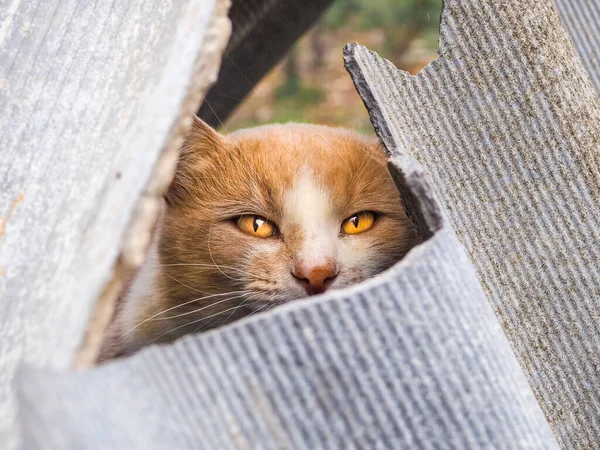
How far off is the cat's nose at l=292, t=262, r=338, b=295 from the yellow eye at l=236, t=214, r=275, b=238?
0.18 m

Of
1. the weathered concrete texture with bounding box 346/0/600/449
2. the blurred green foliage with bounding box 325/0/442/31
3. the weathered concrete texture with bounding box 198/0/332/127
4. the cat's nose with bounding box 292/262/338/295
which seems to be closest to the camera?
the weathered concrete texture with bounding box 346/0/600/449

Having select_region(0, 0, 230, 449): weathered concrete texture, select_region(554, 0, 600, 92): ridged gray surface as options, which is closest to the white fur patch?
select_region(0, 0, 230, 449): weathered concrete texture

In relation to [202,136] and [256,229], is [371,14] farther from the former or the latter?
[256,229]

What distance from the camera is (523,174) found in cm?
119

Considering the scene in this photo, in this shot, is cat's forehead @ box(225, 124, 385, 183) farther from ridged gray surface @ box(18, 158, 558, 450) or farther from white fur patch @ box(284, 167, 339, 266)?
ridged gray surface @ box(18, 158, 558, 450)

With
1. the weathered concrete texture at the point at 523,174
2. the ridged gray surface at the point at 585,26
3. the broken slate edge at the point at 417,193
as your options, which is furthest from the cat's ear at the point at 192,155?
the ridged gray surface at the point at 585,26

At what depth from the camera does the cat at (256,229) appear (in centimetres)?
141

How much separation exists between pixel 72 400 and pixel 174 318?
38.7 inches

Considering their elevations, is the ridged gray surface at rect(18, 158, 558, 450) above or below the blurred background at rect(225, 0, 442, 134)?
below

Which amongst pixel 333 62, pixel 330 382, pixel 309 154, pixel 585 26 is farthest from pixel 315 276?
pixel 333 62

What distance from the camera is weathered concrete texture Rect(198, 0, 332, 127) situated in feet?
7.19

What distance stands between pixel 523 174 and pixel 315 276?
463mm

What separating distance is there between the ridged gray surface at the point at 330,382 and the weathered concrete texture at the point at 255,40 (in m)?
1.56

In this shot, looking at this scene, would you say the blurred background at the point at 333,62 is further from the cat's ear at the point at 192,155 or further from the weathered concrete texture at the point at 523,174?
the weathered concrete texture at the point at 523,174
